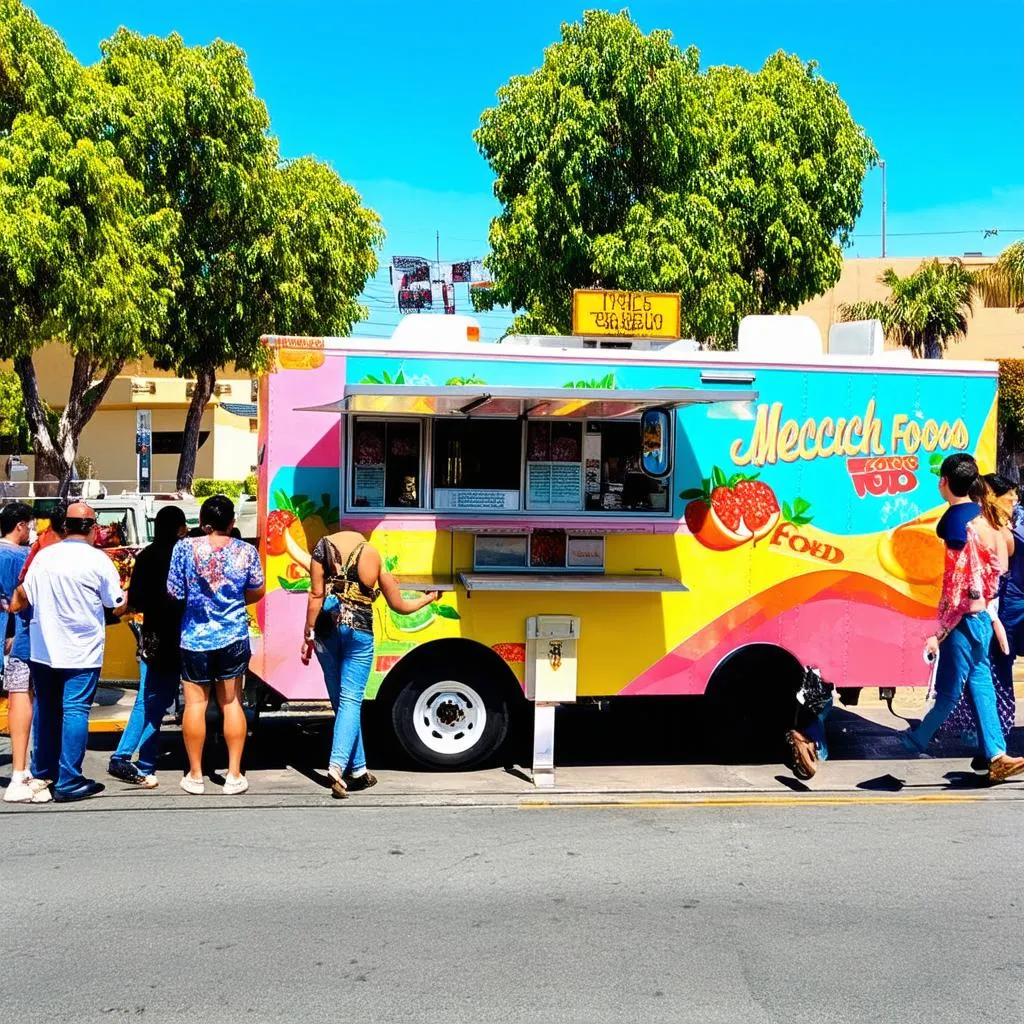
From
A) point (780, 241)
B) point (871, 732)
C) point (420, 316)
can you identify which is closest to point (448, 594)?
point (420, 316)

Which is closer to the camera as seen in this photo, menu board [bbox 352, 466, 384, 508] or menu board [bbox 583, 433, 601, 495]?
menu board [bbox 352, 466, 384, 508]

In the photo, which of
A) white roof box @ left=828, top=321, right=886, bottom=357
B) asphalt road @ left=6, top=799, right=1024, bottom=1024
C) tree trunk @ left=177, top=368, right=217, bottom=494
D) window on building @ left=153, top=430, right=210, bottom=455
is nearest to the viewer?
asphalt road @ left=6, top=799, right=1024, bottom=1024

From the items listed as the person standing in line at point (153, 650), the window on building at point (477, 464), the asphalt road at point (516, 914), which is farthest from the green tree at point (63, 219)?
the asphalt road at point (516, 914)

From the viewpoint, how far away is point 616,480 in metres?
8.43

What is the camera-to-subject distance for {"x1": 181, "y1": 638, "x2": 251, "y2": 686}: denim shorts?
743 cm

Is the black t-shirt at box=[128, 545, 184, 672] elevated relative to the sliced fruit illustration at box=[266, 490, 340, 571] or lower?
lower

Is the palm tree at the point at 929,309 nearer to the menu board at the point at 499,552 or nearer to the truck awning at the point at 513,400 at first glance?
the truck awning at the point at 513,400

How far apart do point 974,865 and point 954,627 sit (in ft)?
6.01

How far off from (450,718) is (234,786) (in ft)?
4.86

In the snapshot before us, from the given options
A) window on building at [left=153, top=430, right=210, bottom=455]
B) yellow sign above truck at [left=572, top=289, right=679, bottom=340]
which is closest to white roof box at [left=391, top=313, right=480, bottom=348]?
yellow sign above truck at [left=572, top=289, right=679, bottom=340]

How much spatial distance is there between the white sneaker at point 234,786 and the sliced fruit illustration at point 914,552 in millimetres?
4544

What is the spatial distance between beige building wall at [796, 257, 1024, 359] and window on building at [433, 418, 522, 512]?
1299 inches

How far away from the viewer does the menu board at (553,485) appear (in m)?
8.33

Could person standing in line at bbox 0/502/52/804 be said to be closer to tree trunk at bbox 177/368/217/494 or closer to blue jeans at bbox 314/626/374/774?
blue jeans at bbox 314/626/374/774
